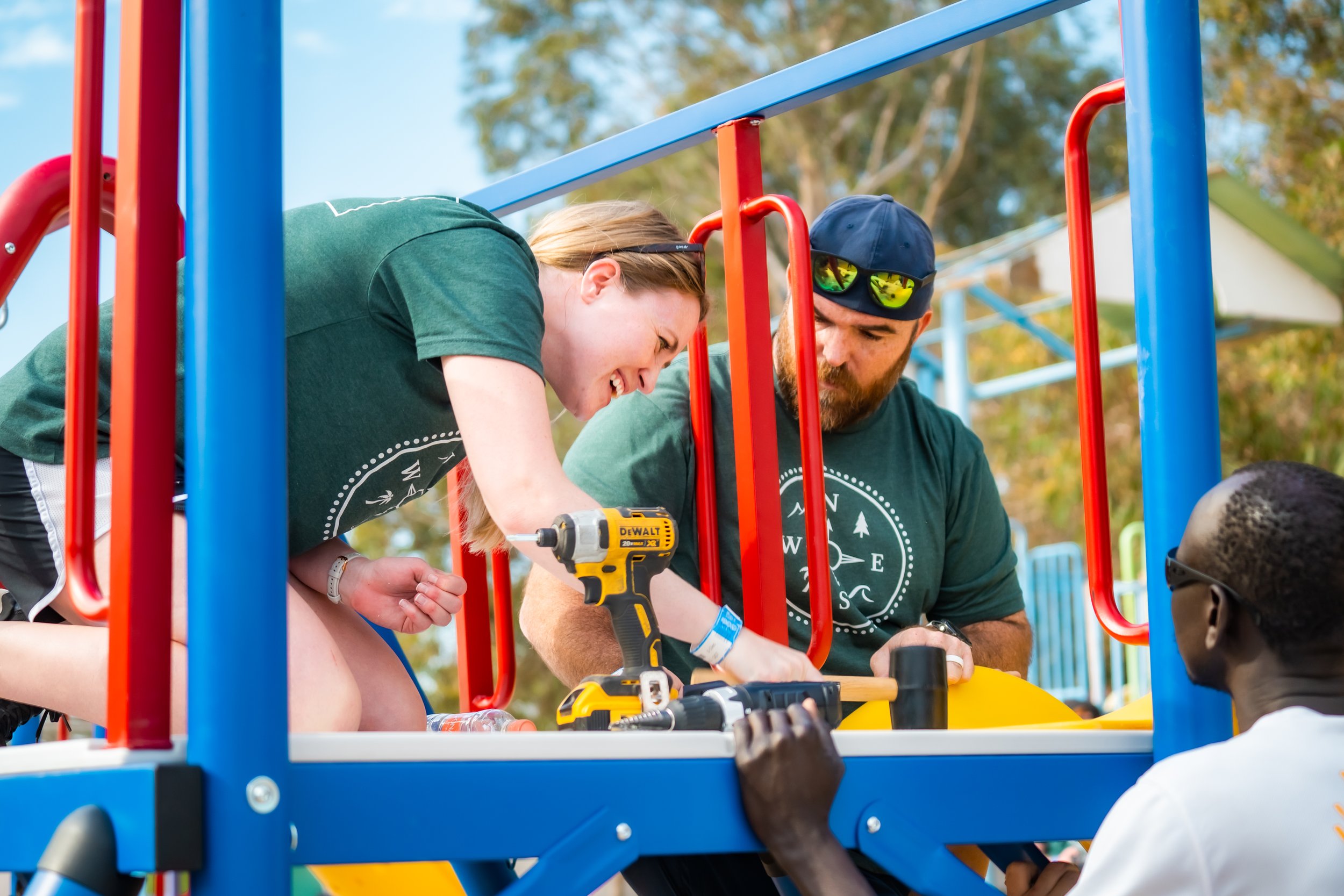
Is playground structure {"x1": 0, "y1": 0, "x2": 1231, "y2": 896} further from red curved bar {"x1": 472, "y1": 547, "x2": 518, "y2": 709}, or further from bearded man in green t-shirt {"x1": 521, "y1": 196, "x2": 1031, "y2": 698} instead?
red curved bar {"x1": 472, "y1": 547, "x2": 518, "y2": 709}

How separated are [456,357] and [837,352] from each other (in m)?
1.33

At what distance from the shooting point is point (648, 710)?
5.44ft

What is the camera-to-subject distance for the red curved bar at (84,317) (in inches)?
53.5

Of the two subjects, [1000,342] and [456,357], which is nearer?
[456,357]

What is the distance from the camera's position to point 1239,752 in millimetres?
1344

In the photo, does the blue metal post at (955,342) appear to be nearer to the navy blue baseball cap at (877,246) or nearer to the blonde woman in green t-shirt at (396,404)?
the navy blue baseball cap at (877,246)

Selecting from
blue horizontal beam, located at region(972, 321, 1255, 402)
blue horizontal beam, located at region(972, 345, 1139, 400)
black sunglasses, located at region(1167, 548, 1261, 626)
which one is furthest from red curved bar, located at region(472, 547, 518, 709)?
blue horizontal beam, located at region(972, 321, 1255, 402)

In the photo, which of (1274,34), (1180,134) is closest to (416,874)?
(1180,134)

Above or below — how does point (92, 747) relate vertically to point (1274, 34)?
below

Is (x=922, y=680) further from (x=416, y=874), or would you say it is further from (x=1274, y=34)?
(x=1274, y=34)

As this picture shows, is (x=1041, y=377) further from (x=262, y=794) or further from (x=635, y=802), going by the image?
(x=262, y=794)

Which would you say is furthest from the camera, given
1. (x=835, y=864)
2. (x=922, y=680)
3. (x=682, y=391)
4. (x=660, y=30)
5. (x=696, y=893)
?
(x=660, y=30)

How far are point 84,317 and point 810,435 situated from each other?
3.36 feet

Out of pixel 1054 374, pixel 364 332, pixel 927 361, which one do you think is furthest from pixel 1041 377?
pixel 364 332
